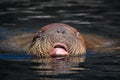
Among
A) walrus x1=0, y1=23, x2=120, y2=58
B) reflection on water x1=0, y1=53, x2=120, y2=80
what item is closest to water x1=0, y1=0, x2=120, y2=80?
reflection on water x1=0, y1=53, x2=120, y2=80

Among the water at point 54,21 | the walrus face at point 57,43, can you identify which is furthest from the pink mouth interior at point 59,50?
the water at point 54,21

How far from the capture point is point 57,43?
34.4 ft

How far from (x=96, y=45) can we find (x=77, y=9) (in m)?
5.90

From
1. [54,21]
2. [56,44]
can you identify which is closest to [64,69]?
[56,44]

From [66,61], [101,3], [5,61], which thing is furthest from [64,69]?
[101,3]

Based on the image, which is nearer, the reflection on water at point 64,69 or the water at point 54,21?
the reflection on water at point 64,69

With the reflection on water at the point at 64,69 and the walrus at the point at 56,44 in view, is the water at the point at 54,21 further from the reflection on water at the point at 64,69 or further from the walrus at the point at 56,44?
the walrus at the point at 56,44

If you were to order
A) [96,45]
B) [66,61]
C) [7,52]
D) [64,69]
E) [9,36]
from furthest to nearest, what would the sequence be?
1. [9,36]
2. [96,45]
3. [7,52]
4. [66,61]
5. [64,69]

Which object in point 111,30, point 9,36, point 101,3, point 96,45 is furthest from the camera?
point 101,3

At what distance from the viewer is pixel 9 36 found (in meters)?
13.6

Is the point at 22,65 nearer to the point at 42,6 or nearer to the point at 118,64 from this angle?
the point at 118,64

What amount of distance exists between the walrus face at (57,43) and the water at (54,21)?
15cm

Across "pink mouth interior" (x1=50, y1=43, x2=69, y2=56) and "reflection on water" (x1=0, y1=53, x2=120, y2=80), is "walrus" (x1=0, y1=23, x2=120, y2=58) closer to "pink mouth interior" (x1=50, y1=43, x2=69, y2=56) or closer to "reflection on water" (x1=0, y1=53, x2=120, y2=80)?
"pink mouth interior" (x1=50, y1=43, x2=69, y2=56)

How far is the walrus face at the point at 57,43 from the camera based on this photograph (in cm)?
1052
